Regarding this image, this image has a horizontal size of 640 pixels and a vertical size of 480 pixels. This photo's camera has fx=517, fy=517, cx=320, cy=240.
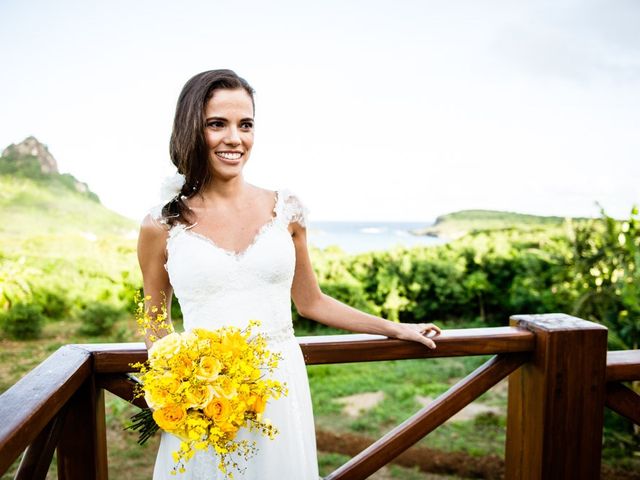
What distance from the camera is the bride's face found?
65.1 inches

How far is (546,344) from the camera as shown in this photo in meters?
1.71

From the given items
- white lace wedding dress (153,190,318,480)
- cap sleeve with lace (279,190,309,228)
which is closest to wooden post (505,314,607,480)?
white lace wedding dress (153,190,318,480)

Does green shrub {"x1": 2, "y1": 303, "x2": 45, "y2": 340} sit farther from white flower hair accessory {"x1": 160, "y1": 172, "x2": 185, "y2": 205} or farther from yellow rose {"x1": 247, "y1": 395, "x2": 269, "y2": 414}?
yellow rose {"x1": 247, "y1": 395, "x2": 269, "y2": 414}

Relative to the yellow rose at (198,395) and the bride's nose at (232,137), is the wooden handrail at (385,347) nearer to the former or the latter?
the yellow rose at (198,395)

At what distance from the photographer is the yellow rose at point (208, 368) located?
1121 millimetres

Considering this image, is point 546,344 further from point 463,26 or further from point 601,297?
point 463,26

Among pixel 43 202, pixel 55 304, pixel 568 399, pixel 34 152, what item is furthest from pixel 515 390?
pixel 34 152

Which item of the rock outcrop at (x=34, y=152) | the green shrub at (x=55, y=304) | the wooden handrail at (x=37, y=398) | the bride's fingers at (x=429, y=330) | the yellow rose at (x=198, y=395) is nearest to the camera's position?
the wooden handrail at (x=37, y=398)

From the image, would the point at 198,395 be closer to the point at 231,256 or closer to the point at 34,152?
the point at 231,256

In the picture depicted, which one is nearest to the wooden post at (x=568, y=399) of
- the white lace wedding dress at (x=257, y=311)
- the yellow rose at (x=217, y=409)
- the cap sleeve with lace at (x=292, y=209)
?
the white lace wedding dress at (x=257, y=311)

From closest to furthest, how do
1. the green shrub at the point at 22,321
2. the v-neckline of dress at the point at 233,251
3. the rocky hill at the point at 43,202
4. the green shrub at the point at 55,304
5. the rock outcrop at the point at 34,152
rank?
the v-neckline of dress at the point at 233,251, the green shrub at the point at 22,321, the green shrub at the point at 55,304, the rocky hill at the point at 43,202, the rock outcrop at the point at 34,152

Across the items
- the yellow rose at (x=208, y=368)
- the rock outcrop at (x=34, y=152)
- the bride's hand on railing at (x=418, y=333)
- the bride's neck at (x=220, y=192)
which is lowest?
the bride's hand on railing at (x=418, y=333)

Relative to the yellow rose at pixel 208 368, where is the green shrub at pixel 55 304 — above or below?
below

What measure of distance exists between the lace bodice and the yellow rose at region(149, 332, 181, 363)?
0.35 meters
